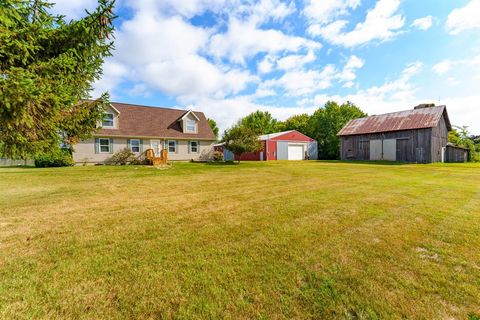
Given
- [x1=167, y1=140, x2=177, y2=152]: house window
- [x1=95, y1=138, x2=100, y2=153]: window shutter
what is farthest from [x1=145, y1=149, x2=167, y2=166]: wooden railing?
[x1=95, y1=138, x2=100, y2=153]: window shutter

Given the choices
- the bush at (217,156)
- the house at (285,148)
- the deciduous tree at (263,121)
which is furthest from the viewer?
the deciduous tree at (263,121)

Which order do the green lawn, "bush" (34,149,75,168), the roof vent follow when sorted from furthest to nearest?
the roof vent → "bush" (34,149,75,168) → the green lawn

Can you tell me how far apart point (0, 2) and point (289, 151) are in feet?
95.2

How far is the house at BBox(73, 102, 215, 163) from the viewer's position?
59.4 feet

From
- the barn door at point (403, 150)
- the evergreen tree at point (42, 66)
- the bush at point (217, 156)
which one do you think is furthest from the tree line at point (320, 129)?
the evergreen tree at point (42, 66)

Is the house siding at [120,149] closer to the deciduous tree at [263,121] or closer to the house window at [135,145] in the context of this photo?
the house window at [135,145]

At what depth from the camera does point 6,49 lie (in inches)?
178

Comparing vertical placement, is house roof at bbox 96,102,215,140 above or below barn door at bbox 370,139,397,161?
above

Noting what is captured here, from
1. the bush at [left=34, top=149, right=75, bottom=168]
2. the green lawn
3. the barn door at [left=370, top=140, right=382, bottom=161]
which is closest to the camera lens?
the green lawn

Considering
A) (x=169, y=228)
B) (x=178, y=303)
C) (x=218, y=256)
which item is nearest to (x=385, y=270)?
(x=218, y=256)

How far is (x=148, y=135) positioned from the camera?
65.7ft

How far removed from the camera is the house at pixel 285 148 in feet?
95.4

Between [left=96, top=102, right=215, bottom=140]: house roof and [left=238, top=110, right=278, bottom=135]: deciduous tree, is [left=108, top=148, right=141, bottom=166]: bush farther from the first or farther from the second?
[left=238, top=110, right=278, bottom=135]: deciduous tree

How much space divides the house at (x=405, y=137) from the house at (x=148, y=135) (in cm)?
1920
